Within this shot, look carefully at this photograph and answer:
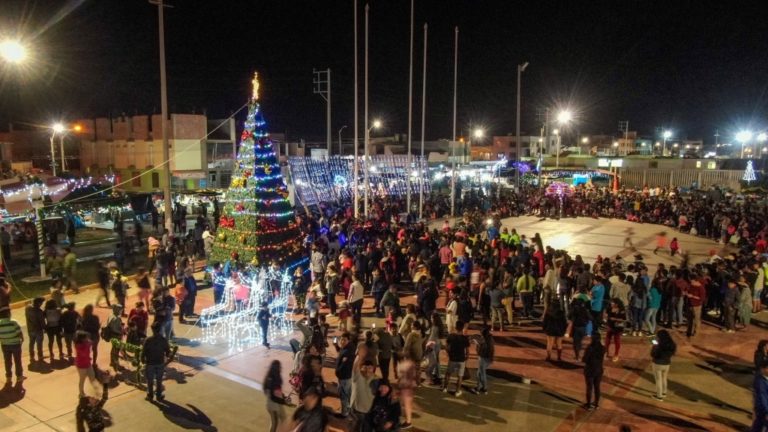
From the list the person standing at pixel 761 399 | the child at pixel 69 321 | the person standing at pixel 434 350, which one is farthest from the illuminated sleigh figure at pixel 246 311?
the person standing at pixel 761 399

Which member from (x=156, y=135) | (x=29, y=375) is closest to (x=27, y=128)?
(x=156, y=135)

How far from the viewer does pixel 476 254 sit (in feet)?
50.2

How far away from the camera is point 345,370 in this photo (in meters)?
7.65

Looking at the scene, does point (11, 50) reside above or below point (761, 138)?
below

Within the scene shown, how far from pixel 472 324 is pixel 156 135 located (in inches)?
1452

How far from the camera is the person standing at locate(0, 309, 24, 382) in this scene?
8.75 meters

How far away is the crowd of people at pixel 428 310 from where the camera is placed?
24.7 feet

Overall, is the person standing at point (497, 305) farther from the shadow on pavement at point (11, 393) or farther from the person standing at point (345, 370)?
the shadow on pavement at point (11, 393)

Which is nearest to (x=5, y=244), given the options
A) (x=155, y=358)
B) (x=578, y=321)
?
(x=155, y=358)

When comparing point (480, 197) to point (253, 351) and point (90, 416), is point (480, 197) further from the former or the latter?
point (90, 416)

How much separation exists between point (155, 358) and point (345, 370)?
9.53 feet

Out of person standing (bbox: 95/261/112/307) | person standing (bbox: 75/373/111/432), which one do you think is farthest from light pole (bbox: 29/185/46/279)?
person standing (bbox: 75/373/111/432)

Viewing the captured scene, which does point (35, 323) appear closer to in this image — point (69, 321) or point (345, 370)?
point (69, 321)

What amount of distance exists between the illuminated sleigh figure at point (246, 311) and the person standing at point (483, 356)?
4.46m
